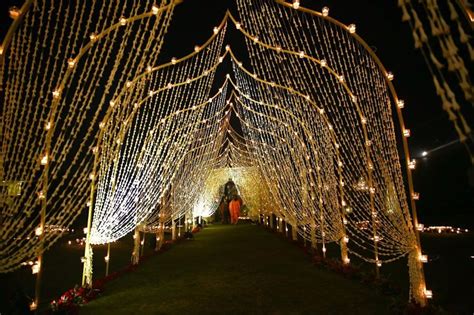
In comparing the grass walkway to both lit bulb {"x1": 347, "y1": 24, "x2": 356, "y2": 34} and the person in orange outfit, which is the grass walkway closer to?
lit bulb {"x1": 347, "y1": 24, "x2": 356, "y2": 34}

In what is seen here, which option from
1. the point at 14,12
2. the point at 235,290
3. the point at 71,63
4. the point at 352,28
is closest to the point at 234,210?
the point at 235,290

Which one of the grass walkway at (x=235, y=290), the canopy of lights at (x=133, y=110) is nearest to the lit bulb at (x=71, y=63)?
the canopy of lights at (x=133, y=110)

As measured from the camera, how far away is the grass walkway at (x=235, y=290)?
529 cm

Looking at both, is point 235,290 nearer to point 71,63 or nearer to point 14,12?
point 71,63

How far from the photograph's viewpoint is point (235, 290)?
6441 mm

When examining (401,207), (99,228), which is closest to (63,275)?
(99,228)

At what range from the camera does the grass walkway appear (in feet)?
17.4

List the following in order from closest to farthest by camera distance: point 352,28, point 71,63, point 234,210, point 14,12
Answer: point 14,12, point 71,63, point 352,28, point 234,210

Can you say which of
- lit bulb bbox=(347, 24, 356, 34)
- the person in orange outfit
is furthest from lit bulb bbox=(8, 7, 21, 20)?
the person in orange outfit

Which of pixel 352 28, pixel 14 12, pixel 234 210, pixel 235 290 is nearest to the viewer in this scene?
pixel 14 12

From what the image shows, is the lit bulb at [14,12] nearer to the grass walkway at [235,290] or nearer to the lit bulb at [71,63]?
the lit bulb at [71,63]

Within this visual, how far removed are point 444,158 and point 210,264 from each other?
1707cm

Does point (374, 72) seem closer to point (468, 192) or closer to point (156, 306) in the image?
point (156, 306)

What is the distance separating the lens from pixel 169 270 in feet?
28.8
